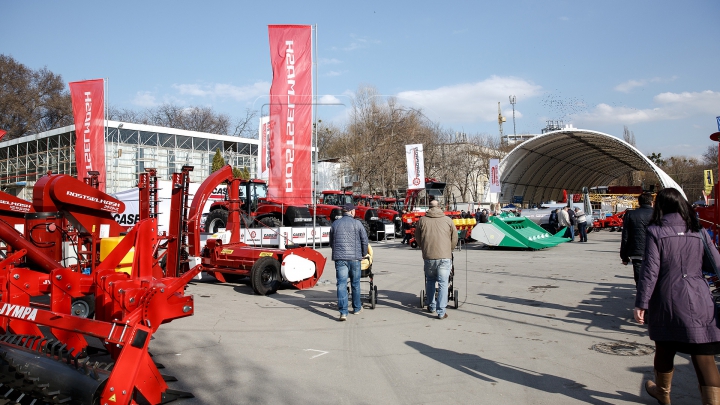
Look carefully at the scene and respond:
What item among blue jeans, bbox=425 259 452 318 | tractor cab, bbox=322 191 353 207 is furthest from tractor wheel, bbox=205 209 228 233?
blue jeans, bbox=425 259 452 318

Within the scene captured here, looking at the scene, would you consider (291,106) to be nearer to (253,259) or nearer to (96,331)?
(253,259)

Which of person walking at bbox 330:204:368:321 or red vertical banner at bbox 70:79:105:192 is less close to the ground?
red vertical banner at bbox 70:79:105:192

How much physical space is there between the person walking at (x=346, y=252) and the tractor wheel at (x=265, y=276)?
7.96ft

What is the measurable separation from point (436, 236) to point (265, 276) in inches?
154

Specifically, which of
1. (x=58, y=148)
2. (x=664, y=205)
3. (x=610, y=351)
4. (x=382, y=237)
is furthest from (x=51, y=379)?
(x=58, y=148)

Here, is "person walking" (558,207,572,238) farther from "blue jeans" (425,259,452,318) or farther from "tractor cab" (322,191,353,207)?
"blue jeans" (425,259,452,318)

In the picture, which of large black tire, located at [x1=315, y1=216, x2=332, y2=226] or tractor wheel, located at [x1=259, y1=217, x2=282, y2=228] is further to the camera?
large black tire, located at [x1=315, y1=216, x2=332, y2=226]

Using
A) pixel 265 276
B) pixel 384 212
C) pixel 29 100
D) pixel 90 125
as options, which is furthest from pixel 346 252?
pixel 29 100

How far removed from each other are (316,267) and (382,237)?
15.9 meters

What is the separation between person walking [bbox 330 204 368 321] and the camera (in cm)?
811

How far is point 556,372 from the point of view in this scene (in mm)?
5441

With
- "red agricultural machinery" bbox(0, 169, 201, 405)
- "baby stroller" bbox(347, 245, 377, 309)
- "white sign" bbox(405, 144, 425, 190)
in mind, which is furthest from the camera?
"white sign" bbox(405, 144, 425, 190)

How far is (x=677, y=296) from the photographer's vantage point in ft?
13.0

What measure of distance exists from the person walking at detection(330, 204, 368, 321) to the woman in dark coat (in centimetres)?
463
